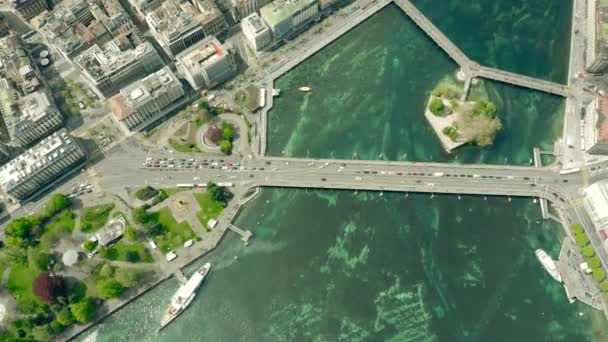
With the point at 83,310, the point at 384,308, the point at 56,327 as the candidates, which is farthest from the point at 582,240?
the point at 56,327

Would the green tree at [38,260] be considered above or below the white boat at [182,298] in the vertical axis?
above

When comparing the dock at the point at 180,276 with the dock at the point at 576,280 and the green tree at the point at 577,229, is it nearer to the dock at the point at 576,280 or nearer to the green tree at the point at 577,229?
the dock at the point at 576,280

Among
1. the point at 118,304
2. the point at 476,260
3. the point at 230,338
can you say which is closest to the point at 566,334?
the point at 476,260

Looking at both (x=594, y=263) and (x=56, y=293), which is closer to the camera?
(x=56, y=293)

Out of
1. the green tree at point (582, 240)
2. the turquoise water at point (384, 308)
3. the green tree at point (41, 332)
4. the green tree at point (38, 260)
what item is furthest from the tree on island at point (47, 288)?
the green tree at point (582, 240)

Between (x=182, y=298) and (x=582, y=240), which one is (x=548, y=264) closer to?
(x=582, y=240)

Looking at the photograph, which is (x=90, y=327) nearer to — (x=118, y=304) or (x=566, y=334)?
(x=118, y=304)

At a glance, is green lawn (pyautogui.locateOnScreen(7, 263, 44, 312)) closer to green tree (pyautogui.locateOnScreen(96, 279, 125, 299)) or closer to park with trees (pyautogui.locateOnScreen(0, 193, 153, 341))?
park with trees (pyautogui.locateOnScreen(0, 193, 153, 341))
